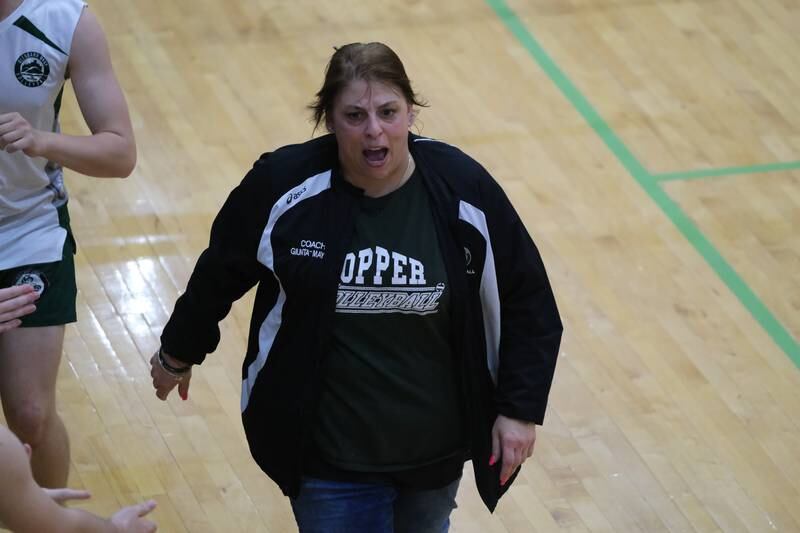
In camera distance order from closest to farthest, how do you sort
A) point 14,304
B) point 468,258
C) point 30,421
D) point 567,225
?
point 468,258, point 14,304, point 30,421, point 567,225

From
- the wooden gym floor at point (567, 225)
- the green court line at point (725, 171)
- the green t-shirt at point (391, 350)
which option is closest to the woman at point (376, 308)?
the green t-shirt at point (391, 350)

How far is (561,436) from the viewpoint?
4.98m

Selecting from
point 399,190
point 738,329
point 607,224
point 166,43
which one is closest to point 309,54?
point 166,43

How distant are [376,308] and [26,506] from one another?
939 millimetres

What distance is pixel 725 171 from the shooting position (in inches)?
251

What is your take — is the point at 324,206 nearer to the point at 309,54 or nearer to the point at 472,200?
A: the point at 472,200

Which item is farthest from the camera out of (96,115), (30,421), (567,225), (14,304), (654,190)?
(654,190)

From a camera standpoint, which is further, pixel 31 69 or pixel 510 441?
pixel 31 69

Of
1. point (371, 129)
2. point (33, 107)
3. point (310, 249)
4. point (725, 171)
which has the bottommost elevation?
point (725, 171)

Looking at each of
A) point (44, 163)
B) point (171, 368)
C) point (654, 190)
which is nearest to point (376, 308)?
point (171, 368)

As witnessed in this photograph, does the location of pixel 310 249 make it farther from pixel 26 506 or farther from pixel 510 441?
pixel 26 506

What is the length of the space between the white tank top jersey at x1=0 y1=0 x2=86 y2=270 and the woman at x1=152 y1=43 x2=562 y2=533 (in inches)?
25.5

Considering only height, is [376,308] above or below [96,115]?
below

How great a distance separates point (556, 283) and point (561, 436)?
88 cm
